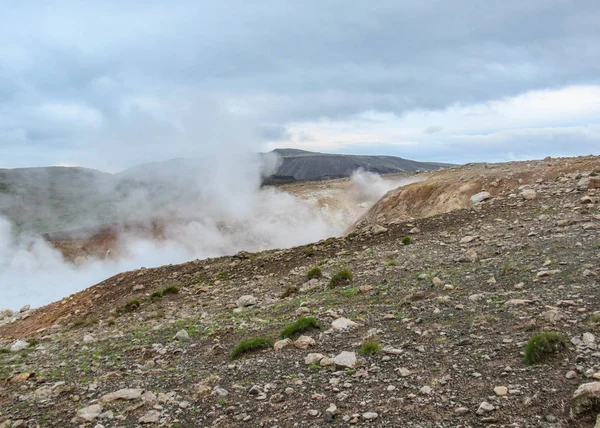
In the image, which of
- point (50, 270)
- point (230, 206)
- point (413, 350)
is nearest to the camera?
point (413, 350)

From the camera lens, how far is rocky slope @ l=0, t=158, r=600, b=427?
464 cm

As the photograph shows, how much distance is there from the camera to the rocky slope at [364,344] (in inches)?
183

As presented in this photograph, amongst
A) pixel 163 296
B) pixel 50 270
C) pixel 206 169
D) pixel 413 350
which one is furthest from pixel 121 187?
pixel 413 350

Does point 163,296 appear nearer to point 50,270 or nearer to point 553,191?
point 553,191

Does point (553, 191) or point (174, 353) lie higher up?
point (553, 191)

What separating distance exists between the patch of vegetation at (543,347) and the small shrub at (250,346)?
3.75 meters

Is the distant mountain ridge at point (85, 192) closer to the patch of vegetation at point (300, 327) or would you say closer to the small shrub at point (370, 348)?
the patch of vegetation at point (300, 327)

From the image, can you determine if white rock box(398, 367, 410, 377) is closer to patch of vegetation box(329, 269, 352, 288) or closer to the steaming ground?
patch of vegetation box(329, 269, 352, 288)

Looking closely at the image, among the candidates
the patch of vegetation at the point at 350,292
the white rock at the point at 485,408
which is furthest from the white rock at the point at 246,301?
the white rock at the point at 485,408

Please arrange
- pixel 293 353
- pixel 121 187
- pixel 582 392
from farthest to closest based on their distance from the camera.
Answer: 1. pixel 121 187
2. pixel 293 353
3. pixel 582 392

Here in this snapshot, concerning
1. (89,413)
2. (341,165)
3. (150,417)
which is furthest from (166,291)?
(341,165)

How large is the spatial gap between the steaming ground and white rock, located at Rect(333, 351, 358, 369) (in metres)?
21.4

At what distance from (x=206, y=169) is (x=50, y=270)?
12.4m

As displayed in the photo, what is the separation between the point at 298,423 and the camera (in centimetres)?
465
